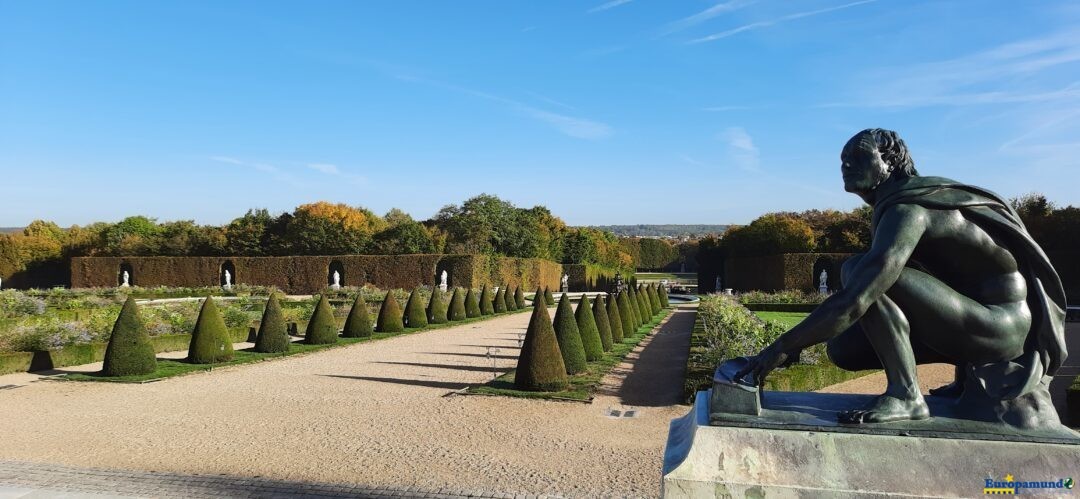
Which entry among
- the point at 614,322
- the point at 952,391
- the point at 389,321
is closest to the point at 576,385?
the point at 614,322

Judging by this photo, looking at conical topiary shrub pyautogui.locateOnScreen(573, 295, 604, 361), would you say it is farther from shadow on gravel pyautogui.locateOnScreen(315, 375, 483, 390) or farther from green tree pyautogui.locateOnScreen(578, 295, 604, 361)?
shadow on gravel pyautogui.locateOnScreen(315, 375, 483, 390)

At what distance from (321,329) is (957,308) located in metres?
17.2

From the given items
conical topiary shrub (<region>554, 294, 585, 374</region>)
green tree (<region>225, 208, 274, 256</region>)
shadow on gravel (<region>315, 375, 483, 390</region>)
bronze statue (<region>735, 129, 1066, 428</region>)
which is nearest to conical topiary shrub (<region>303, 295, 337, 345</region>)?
shadow on gravel (<region>315, 375, 483, 390</region>)

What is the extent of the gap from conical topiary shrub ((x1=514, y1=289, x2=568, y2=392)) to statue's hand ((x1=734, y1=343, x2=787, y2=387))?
27.0ft

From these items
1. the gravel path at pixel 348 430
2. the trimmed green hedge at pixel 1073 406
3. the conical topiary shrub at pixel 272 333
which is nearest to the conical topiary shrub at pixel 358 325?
the conical topiary shrub at pixel 272 333

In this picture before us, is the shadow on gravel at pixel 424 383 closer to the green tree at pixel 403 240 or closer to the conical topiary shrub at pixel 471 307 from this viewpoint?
the conical topiary shrub at pixel 471 307

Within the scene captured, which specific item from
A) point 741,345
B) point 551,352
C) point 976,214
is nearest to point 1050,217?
point 741,345

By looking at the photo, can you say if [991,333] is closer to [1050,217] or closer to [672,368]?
[672,368]

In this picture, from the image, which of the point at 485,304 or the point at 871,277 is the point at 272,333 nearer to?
the point at 485,304

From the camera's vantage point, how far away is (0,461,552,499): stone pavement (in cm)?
628

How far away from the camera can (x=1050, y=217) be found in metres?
39.3

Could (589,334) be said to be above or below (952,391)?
below

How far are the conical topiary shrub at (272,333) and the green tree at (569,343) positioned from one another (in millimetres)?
6986

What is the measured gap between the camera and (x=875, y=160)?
10.9ft
